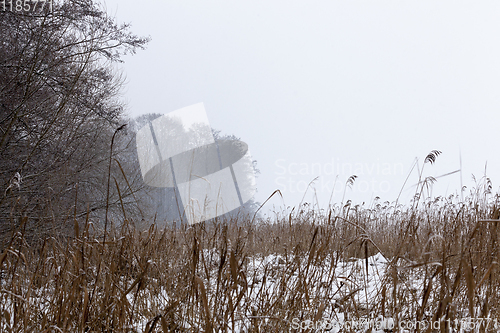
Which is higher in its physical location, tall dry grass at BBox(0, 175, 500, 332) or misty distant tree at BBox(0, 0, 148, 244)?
misty distant tree at BBox(0, 0, 148, 244)

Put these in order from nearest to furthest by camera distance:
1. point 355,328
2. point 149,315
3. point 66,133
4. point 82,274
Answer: point 82,274
point 355,328
point 149,315
point 66,133

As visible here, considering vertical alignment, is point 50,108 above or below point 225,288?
above

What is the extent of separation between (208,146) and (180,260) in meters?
14.2

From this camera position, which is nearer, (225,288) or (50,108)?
(225,288)

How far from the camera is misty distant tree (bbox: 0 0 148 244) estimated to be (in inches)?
150

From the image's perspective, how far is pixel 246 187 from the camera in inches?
741

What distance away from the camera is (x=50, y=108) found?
15.3ft

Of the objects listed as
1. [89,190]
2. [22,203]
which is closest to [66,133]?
[22,203]

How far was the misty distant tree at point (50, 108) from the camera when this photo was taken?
12.5ft

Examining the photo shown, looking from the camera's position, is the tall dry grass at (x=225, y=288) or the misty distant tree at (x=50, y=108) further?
the misty distant tree at (x=50, y=108)

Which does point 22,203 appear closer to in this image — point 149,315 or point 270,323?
point 149,315

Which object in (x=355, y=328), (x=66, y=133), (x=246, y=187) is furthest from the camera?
(x=246, y=187)

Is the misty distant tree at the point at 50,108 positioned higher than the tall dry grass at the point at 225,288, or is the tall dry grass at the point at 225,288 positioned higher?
the misty distant tree at the point at 50,108

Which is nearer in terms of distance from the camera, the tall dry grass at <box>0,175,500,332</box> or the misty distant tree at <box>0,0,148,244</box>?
the tall dry grass at <box>0,175,500,332</box>
